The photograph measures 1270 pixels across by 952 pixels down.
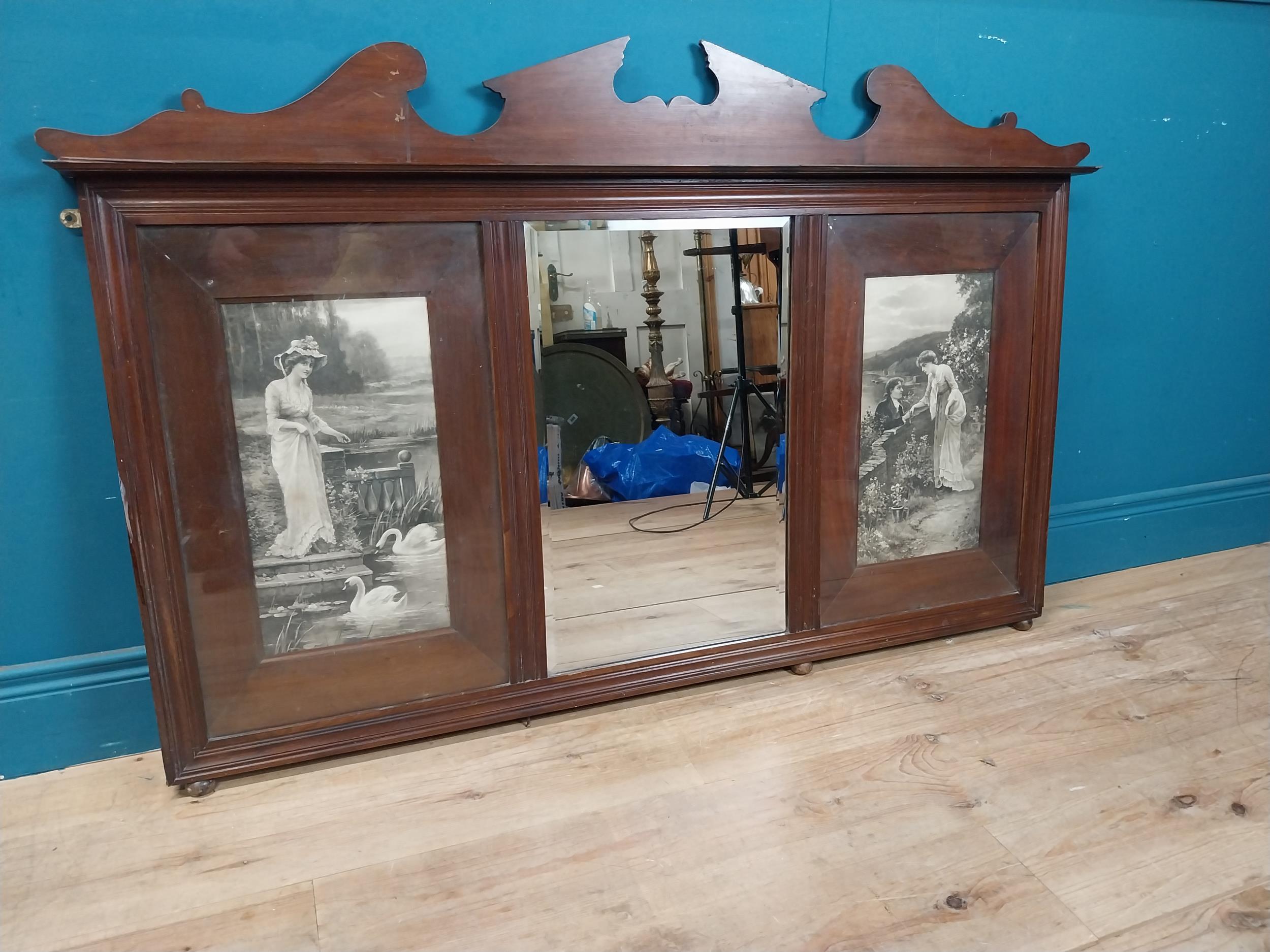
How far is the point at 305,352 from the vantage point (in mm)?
1351

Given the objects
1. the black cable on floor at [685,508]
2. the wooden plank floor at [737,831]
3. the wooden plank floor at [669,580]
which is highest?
the black cable on floor at [685,508]

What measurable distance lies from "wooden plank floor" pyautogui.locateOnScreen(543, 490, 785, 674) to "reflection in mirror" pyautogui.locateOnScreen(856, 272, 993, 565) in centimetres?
23

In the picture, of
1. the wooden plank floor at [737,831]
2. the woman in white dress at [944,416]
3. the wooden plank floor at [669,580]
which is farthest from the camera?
the woman in white dress at [944,416]

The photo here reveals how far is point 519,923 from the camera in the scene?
1.08 m

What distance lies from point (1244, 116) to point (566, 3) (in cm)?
173

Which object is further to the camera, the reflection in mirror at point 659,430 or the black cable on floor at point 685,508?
the black cable on floor at point 685,508

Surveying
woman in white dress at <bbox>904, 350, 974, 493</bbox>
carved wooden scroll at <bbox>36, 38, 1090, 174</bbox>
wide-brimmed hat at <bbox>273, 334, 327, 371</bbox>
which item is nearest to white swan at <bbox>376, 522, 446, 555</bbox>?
wide-brimmed hat at <bbox>273, 334, 327, 371</bbox>

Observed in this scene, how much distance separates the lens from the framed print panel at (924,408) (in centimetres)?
164

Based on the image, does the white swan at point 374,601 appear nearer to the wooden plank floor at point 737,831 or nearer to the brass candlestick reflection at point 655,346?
the wooden plank floor at point 737,831

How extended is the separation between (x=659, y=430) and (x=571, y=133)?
56cm

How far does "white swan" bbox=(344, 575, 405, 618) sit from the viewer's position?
144cm

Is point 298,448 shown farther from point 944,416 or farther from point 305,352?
point 944,416

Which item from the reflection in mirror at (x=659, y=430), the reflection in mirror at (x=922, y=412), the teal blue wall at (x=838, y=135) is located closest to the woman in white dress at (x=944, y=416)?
the reflection in mirror at (x=922, y=412)

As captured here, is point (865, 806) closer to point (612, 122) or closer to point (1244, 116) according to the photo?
point (612, 122)
